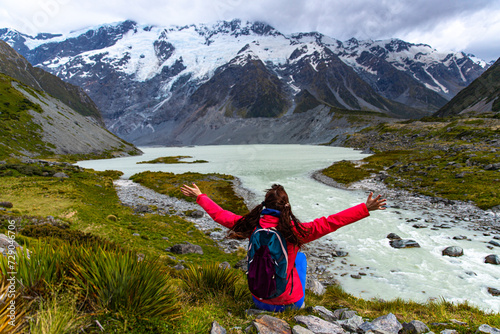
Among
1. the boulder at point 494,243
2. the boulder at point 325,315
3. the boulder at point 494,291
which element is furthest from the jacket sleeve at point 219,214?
the boulder at point 494,243

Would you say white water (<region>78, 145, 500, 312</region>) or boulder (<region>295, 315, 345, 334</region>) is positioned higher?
boulder (<region>295, 315, 345, 334</region>)

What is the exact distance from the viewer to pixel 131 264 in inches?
175

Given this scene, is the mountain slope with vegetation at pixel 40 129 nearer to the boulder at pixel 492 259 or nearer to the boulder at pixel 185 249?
the boulder at pixel 185 249

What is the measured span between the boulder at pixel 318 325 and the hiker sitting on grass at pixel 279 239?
1.66 ft

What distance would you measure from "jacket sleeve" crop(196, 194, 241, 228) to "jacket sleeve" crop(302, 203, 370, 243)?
163 cm

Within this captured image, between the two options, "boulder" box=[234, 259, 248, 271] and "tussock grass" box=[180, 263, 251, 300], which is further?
"boulder" box=[234, 259, 248, 271]

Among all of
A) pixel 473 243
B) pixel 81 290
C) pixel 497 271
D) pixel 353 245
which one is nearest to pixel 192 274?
Result: pixel 81 290

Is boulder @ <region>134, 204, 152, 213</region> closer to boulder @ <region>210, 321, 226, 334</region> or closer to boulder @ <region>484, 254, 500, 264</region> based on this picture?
boulder @ <region>210, 321, 226, 334</region>

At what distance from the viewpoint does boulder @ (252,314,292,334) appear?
4258 mm

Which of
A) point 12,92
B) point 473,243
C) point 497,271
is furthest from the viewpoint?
point 12,92

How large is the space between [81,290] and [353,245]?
14877 mm

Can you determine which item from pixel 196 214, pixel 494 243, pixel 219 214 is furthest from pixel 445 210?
pixel 219 214

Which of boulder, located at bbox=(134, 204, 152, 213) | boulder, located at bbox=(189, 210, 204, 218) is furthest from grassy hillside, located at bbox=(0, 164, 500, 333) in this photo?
boulder, located at bbox=(134, 204, 152, 213)

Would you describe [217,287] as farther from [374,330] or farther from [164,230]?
[164,230]
